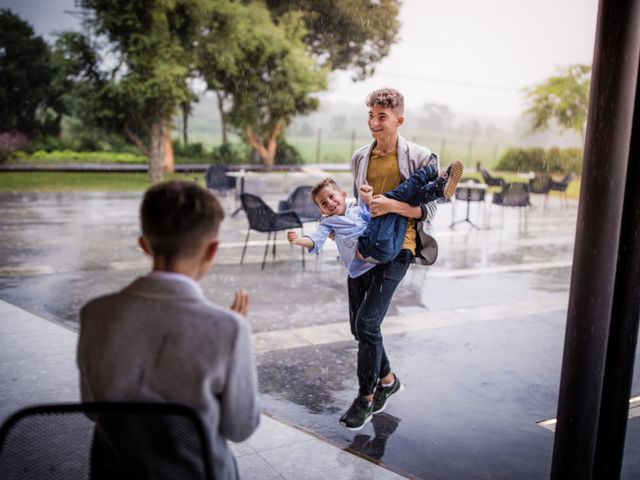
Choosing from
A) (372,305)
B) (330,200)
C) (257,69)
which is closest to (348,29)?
(257,69)

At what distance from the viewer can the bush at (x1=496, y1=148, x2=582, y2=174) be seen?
94.1ft

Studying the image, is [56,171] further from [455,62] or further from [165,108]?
[455,62]

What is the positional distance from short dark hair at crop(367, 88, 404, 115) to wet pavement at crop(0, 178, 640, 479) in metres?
1.79

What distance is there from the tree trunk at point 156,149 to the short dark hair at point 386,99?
20609 mm

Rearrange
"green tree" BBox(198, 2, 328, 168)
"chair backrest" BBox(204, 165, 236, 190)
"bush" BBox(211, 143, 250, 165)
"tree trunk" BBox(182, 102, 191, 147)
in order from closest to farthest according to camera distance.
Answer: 1. "chair backrest" BBox(204, 165, 236, 190)
2. "green tree" BBox(198, 2, 328, 168)
3. "tree trunk" BBox(182, 102, 191, 147)
4. "bush" BBox(211, 143, 250, 165)

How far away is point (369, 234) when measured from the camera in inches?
140

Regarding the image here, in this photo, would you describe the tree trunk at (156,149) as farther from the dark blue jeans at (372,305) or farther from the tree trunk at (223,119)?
the dark blue jeans at (372,305)

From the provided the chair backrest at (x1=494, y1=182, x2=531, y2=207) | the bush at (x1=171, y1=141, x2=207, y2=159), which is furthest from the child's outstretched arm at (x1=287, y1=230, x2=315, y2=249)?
the bush at (x1=171, y1=141, x2=207, y2=159)

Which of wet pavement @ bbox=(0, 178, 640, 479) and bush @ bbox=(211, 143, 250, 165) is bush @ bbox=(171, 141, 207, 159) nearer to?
bush @ bbox=(211, 143, 250, 165)

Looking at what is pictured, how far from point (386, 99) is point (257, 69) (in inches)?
875

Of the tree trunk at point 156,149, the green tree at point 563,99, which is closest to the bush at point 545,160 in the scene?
the green tree at point 563,99

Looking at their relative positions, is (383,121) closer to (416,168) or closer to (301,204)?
(416,168)

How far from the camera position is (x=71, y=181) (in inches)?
893

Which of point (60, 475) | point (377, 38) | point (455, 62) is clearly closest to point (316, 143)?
point (377, 38)
